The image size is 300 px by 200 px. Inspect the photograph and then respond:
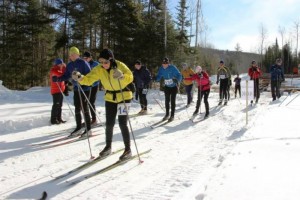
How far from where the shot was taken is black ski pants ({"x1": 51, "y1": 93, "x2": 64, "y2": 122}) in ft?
34.8

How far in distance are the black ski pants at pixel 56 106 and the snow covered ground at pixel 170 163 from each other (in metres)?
0.33

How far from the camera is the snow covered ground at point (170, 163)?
15.8 feet

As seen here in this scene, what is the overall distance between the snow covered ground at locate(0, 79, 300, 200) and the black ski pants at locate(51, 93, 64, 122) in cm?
33

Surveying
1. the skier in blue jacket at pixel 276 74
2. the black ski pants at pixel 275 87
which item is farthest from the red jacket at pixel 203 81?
the black ski pants at pixel 275 87

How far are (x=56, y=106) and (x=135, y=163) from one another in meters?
5.12

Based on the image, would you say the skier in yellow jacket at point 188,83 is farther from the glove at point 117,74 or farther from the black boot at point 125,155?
the glove at point 117,74

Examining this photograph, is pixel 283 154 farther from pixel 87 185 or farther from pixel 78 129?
pixel 78 129

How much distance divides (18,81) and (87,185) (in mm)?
26868

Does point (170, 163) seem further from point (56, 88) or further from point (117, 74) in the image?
point (56, 88)

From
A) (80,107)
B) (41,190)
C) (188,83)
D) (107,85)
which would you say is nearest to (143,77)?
(188,83)

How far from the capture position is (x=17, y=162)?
6688 millimetres

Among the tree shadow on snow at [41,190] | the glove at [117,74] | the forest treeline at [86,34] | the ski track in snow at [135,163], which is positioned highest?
the forest treeline at [86,34]

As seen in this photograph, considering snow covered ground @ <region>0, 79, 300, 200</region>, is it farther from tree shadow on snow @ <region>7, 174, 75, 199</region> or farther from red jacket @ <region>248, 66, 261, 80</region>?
red jacket @ <region>248, 66, 261, 80</region>

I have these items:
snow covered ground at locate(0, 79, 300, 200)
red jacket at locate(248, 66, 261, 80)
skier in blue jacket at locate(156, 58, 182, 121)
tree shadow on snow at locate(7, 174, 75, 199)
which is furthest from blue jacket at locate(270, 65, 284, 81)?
tree shadow on snow at locate(7, 174, 75, 199)
